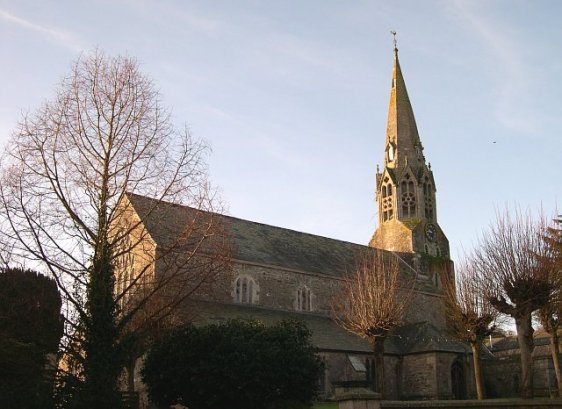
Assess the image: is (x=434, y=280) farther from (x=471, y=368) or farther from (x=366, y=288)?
(x=366, y=288)

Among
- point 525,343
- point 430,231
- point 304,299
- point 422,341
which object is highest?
point 430,231

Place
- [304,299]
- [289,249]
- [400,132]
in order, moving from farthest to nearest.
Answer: [400,132] < [289,249] < [304,299]

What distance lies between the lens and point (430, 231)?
4584 cm

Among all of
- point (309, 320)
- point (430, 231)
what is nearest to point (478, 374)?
point (309, 320)

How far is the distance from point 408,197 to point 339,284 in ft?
42.2

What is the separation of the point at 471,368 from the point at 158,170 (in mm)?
25205

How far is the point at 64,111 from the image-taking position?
56.4ft

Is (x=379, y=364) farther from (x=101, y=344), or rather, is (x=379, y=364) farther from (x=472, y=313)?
(x=101, y=344)

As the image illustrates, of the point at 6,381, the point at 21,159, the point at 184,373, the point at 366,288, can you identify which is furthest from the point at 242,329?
the point at 366,288

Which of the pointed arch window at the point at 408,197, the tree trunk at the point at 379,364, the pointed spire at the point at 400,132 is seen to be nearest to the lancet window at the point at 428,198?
the pointed arch window at the point at 408,197

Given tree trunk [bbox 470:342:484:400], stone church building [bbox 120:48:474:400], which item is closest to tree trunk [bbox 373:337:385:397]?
stone church building [bbox 120:48:474:400]

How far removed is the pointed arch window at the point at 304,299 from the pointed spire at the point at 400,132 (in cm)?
1716

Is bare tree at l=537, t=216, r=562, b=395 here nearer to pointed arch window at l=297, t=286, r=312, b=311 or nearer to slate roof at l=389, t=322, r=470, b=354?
slate roof at l=389, t=322, r=470, b=354

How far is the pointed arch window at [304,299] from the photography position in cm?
3456
